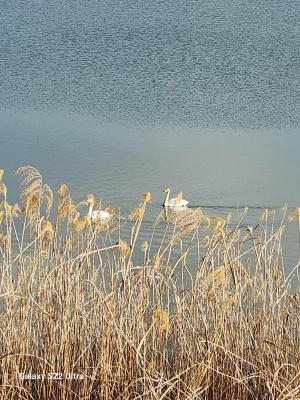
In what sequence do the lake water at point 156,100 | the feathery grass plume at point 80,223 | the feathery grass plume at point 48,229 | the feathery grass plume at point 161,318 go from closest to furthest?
1. the feathery grass plume at point 161,318
2. the feathery grass plume at point 48,229
3. the feathery grass plume at point 80,223
4. the lake water at point 156,100

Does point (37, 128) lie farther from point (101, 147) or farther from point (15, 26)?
point (15, 26)

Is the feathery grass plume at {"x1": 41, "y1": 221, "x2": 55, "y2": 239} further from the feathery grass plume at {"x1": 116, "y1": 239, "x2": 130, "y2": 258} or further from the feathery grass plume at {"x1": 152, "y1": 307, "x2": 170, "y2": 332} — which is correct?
the feathery grass plume at {"x1": 152, "y1": 307, "x2": 170, "y2": 332}

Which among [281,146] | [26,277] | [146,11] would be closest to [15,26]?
[146,11]

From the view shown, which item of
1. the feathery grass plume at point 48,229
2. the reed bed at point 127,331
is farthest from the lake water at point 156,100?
the feathery grass plume at point 48,229

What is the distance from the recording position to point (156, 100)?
46.9 ft

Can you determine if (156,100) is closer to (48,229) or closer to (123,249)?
(123,249)

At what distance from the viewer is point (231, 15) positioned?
2228 centimetres

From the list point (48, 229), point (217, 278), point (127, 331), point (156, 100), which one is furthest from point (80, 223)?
point (156, 100)

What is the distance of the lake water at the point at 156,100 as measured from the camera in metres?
10.2

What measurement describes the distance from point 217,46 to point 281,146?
23.7 feet

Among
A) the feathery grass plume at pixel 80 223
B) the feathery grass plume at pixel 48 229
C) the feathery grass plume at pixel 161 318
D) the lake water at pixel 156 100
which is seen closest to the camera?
the feathery grass plume at pixel 161 318

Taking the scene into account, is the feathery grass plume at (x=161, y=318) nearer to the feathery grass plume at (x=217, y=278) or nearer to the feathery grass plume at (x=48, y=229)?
the feathery grass plume at (x=217, y=278)

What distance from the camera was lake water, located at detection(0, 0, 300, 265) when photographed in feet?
33.4

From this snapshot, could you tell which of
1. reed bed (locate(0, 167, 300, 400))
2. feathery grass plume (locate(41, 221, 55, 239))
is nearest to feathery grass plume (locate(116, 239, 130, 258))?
reed bed (locate(0, 167, 300, 400))
